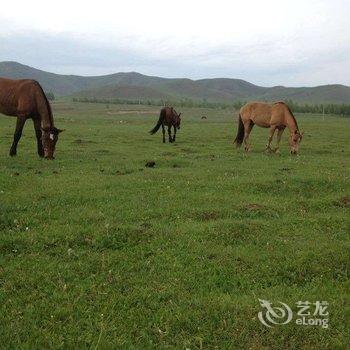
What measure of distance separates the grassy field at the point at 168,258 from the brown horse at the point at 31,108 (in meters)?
2.81

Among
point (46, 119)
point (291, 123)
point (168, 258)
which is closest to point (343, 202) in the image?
point (168, 258)

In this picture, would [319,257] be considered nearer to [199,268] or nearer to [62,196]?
[199,268]

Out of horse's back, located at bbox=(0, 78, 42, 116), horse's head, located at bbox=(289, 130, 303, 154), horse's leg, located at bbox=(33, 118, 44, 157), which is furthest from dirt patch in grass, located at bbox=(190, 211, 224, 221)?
horse's head, located at bbox=(289, 130, 303, 154)

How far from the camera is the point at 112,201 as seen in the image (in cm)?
1055

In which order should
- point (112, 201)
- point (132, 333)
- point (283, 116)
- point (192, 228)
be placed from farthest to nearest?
point (283, 116), point (112, 201), point (192, 228), point (132, 333)

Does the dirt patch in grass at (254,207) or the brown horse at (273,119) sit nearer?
the dirt patch in grass at (254,207)

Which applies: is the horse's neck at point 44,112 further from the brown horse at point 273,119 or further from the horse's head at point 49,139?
the brown horse at point 273,119

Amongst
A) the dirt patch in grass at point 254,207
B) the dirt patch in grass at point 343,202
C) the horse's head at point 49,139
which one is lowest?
the dirt patch in grass at point 254,207

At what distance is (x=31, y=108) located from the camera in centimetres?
1648

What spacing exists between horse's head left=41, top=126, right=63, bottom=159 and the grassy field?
2649 mm

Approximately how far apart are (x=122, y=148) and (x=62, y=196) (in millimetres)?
11860

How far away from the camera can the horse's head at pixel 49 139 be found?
631 inches

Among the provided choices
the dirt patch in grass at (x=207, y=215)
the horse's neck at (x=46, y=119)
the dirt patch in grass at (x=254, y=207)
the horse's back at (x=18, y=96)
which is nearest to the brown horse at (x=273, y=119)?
the horse's neck at (x=46, y=119)

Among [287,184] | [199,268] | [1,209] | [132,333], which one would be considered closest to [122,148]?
[287,184]
